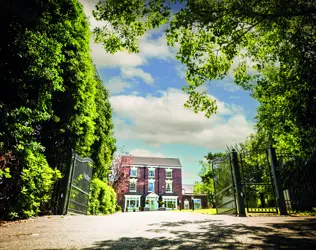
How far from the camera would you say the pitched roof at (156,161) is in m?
48.8

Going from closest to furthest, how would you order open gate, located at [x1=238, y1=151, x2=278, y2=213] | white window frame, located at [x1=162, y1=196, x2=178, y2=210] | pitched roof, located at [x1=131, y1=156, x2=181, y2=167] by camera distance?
open gate, located at [x1=238, y1=151, x2=278, y2=213]
white window frame, located at [x1=162, y1=196, x2=178, y2=210]
pitched roof, located at [x1=131, y1=156, x2=181, y2=167]

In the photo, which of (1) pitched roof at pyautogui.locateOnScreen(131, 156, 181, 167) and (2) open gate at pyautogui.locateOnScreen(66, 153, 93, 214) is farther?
(1) pitched roof at pyautogui.locateOnScreen(131, 156, 181, 167)

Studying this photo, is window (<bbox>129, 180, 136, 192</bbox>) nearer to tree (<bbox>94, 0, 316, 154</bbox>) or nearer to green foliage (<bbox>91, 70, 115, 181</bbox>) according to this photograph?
green foliage (<bbox>91, 70, 115, 181</bbox>)

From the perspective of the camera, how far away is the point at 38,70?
6176 millimetres

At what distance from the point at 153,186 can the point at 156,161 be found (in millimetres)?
6133

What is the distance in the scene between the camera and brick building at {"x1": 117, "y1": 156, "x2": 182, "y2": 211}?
43.6 meters

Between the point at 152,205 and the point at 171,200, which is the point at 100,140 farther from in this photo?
the point at 171,200

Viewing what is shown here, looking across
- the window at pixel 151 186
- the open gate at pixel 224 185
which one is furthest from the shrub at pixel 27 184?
the window at pixel 151 186

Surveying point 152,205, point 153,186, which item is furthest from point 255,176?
point 153,186

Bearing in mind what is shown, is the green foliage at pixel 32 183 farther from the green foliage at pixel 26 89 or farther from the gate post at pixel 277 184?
the gate post at pixel 277 184

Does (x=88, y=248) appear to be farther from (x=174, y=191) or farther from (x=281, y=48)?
(x=174, y=191)

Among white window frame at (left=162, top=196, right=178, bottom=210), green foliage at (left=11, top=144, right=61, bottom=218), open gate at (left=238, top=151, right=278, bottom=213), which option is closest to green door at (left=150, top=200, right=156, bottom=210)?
white window frame at (left=162, top=196, right=178, bottom=210)

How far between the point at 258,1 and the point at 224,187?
7534 mm

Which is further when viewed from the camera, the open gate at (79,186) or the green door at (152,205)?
the green door at (152,205)
